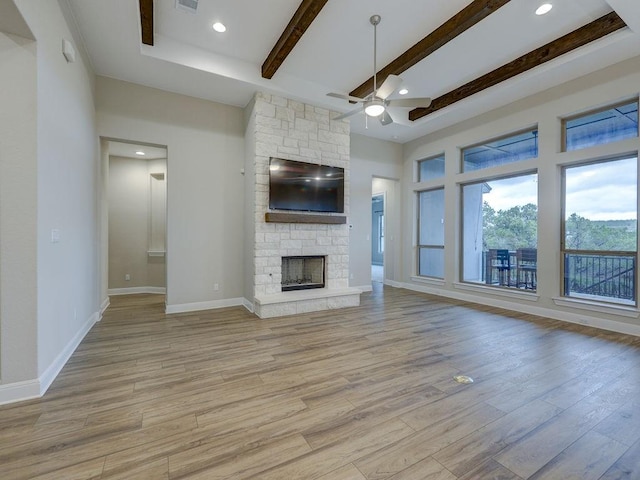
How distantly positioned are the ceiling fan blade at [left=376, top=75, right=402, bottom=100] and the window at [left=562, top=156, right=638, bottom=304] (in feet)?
10.4

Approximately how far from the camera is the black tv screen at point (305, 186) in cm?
458

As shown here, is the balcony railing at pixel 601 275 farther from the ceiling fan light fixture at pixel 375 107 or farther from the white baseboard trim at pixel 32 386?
the white baseboard trim at pixel 32 386

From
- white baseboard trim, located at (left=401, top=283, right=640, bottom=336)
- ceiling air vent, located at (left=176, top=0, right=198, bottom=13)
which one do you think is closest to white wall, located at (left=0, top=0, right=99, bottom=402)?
ceiling air vent, located at (left=176, top=0, right=198, bottom=13)

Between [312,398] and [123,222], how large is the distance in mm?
5934

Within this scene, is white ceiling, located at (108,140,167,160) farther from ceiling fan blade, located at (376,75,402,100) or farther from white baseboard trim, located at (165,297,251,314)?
ceiling fan blade, located at (376,75,402,100)

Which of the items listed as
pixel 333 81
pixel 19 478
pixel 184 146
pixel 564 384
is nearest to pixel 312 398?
pixel 19 478

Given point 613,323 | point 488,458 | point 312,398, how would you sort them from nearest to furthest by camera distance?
point 488,458 < point 312,398 < point 613,323

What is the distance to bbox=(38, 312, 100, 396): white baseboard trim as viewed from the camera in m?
2.20

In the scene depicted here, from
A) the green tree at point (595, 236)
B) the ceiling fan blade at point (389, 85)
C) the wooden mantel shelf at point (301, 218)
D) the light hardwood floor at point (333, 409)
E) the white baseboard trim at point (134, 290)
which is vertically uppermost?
the ceiling fan blade at point (389, 85)

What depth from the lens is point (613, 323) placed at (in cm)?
378

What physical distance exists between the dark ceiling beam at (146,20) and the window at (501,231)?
5.76 metres

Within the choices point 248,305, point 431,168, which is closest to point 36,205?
point 248,305

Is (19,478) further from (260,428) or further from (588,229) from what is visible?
(588,229)

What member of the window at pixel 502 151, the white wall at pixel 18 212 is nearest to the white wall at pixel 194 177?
the white wall at pixel 18 212
